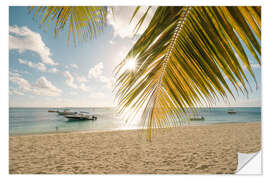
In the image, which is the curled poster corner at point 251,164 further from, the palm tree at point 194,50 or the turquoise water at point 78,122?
the palm tree at point 194,50

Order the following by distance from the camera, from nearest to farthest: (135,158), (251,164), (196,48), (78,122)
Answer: (196,48), (251,164), (135,158), (78,122)

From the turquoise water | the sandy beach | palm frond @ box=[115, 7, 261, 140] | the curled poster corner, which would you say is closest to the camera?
palm frond @ box=[115, 7, 261, 140]

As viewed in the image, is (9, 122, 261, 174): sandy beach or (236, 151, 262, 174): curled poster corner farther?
(9, 122, 261, 174): sandy beach

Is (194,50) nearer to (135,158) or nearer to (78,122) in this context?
(135,158)

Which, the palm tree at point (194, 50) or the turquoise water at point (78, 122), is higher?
the palm tree at point (194, 50)

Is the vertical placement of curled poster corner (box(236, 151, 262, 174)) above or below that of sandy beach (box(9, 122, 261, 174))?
above

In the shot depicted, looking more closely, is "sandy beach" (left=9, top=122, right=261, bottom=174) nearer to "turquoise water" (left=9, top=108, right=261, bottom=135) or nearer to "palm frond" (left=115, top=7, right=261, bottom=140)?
"turquoise water" (left=9, top=108, right=261, bottom=135)

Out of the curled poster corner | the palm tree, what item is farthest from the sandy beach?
the palm tree

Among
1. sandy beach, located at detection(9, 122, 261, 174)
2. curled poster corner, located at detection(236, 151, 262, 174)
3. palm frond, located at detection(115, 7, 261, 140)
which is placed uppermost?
palm frond, located at detection(115, 7, 261, 140)

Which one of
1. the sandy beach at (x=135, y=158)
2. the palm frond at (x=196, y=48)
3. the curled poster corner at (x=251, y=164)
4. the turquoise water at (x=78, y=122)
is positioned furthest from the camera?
the turquoise water at (x=78, y=122)

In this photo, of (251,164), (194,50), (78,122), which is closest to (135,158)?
(251,164)

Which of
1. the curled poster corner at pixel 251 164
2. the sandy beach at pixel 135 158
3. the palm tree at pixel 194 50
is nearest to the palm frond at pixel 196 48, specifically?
the palm tree at pixel 194 50
